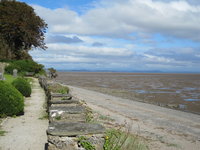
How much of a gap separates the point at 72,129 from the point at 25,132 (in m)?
3.48

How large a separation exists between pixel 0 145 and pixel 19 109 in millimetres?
3326

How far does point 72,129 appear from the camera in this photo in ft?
13.6

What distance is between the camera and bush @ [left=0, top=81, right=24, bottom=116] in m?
8.70

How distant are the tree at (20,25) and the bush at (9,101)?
27763 millimetres

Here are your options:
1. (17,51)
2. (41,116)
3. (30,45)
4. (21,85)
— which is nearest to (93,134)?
(41,116)

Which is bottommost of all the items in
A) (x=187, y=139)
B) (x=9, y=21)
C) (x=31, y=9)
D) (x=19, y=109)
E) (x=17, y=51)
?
(x=187, y=139)

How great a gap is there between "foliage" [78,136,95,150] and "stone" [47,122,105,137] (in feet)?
0.32

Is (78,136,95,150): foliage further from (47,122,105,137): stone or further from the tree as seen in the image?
the tree

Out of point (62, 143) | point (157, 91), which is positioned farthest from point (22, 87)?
point (157, 91)

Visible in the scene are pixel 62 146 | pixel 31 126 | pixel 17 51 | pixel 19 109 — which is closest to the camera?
pixel 62 146

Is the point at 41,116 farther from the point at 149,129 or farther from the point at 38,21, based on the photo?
the point at 38,21

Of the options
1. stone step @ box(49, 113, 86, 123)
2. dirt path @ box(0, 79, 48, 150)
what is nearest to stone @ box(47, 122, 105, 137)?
stone step @ box(49, 113, 86, 123)

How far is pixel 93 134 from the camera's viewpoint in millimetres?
4094

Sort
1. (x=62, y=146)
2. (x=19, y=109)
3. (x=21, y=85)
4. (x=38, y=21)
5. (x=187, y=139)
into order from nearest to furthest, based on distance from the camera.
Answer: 1. (x=62, y=146)
2. (x=187, y=139)
3. (x=19, y=109)
4. (x=21, y=85)
5. (x=38, y=21)
